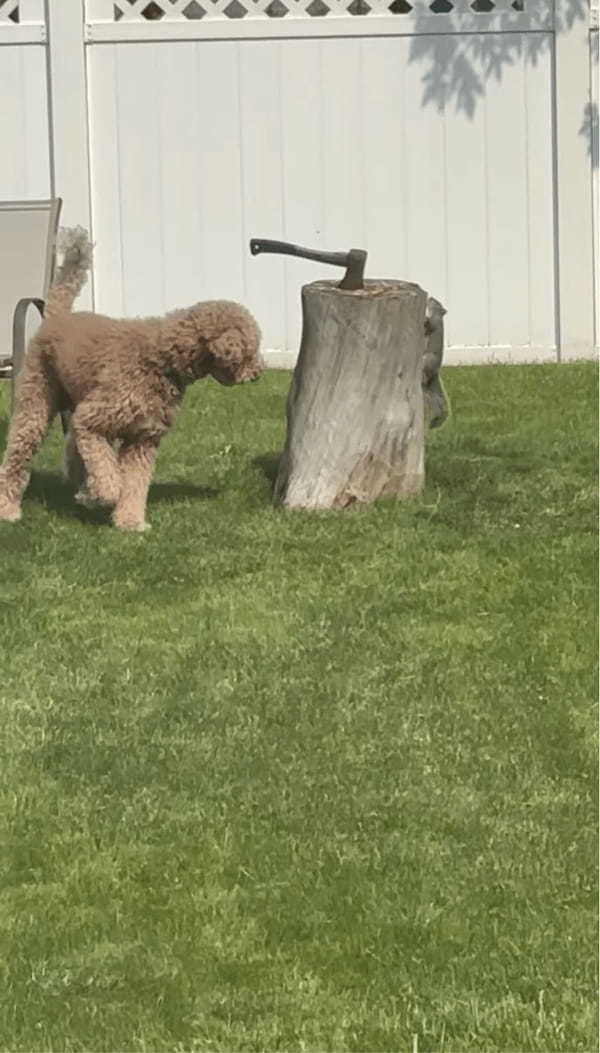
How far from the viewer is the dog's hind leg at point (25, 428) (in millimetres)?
6695

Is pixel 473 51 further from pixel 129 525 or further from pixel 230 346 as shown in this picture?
pixel 129 525

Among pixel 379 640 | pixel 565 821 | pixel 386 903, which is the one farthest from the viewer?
pixel 379 640

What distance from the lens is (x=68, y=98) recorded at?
10.3m

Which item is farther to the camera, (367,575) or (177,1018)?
(367,575)

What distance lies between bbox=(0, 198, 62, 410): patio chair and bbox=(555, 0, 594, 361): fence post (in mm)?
3009

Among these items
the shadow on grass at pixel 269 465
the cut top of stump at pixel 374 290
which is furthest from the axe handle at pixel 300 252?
the shadow on grass at pixel 269 465

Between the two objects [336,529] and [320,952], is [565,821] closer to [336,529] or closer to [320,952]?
[320,952]

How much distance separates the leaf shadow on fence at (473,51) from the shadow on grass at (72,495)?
13.2 feet

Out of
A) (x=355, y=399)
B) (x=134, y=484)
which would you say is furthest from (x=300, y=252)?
(x=134, y=484)

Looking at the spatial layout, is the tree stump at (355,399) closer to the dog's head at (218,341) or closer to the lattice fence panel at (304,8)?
the dog's head at (218,341)

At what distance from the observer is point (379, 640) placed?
521cm

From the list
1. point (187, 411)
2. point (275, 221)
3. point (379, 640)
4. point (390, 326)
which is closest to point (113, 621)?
point (379, 640)

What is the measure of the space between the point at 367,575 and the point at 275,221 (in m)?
4.99

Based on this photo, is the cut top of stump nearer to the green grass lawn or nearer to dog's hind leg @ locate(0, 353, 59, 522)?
the green grass lawn
